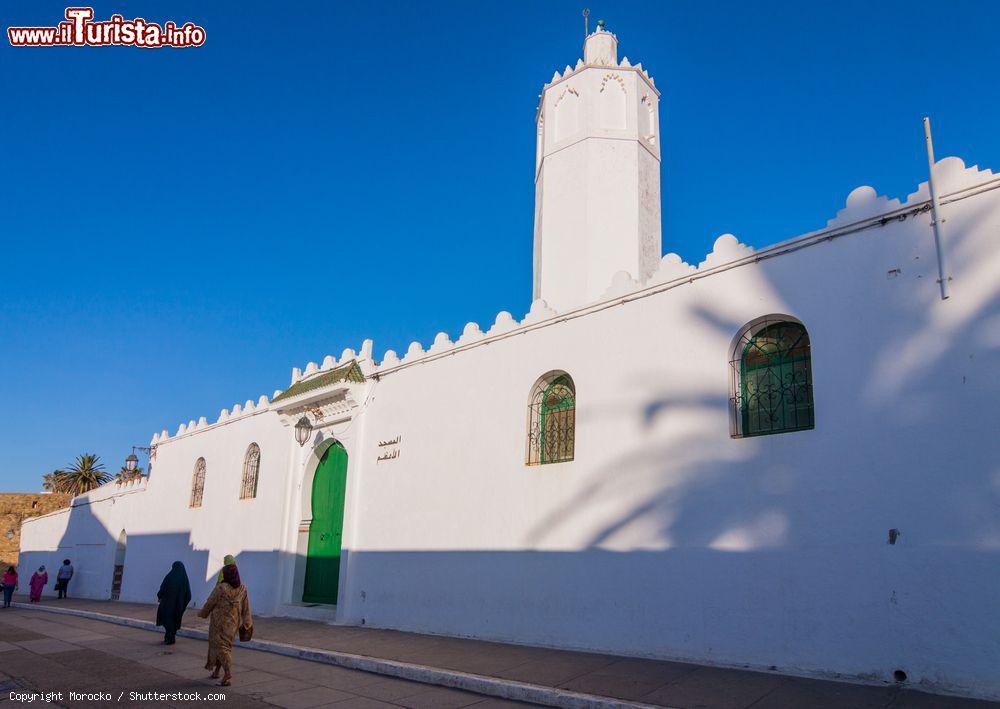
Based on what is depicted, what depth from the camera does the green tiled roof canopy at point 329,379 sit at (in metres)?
12.6

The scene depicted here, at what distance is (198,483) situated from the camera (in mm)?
17672

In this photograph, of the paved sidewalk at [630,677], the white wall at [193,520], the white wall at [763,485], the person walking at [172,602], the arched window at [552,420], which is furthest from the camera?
the white wall at [193,520]

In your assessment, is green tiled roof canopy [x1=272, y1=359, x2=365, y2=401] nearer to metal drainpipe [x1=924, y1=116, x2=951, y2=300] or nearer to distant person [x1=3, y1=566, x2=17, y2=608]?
metal drainpipe [x1=924, y1=116, x2=951, y2=300]

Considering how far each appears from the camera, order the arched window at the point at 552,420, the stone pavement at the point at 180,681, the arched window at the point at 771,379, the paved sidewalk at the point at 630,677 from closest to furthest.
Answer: the paved sidewalk at the point at 630,677
the stone pavement at the point at 180,681
the arched window at the point at 771,379
the arched window at the point at 552,420

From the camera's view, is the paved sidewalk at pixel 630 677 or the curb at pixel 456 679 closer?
the paved sidewalk at pixel 630 677

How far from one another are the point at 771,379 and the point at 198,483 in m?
14.6

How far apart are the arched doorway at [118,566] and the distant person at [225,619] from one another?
49.2 feet

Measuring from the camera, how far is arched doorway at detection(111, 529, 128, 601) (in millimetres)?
20328

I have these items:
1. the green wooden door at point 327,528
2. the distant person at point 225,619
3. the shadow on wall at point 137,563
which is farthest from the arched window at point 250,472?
the distant person at point 225,619

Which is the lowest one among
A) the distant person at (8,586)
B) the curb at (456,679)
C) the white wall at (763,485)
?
the distant person at (8,586)

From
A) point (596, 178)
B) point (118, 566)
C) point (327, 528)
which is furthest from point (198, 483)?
point (596, 178)

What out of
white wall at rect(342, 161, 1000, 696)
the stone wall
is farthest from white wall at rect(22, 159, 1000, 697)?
the stone wall

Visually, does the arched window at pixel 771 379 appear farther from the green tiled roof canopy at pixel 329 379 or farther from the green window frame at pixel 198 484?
the green window frame at pixel 198 484

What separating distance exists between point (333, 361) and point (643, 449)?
765cm
